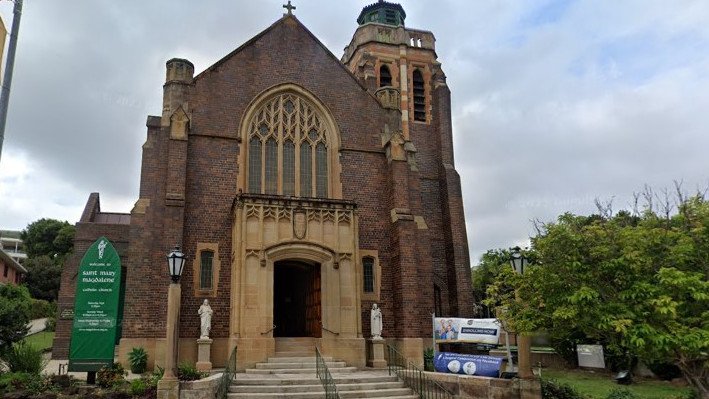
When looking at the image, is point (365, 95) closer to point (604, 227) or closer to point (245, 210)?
point (245, 210)

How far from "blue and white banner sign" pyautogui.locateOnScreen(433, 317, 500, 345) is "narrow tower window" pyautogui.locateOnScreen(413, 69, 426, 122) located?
1373 cm

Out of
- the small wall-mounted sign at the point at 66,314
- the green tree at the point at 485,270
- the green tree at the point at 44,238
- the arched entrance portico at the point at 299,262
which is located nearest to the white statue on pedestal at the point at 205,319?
the arched entrance portico at the point at 299,262

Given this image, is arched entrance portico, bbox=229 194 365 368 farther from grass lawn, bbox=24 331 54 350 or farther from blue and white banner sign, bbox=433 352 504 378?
grass lawn, bbox=24 331 54 350

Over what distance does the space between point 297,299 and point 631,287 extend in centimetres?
1372

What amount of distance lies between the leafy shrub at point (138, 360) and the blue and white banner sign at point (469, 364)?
9216 mm

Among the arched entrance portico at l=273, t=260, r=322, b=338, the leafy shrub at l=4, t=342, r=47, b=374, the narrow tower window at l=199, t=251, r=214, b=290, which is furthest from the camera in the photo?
the arched entrance portico at l=273, t=260, r=322, b=338

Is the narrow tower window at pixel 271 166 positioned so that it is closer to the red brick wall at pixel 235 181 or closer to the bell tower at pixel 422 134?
the red brick wall at pixel 235 181

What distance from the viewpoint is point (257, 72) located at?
72.9ft

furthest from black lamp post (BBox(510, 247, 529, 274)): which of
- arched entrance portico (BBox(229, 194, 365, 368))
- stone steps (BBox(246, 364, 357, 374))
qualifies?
arched entrance portico (BBox(229, 194, 365, 368))

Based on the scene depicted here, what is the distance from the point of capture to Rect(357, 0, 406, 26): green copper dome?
35875 millimetres

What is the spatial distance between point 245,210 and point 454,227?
12094 millimetres

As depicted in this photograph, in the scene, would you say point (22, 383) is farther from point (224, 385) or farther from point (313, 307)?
point (313, 307)

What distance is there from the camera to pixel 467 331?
19.5m

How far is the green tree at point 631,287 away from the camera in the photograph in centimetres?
1020
